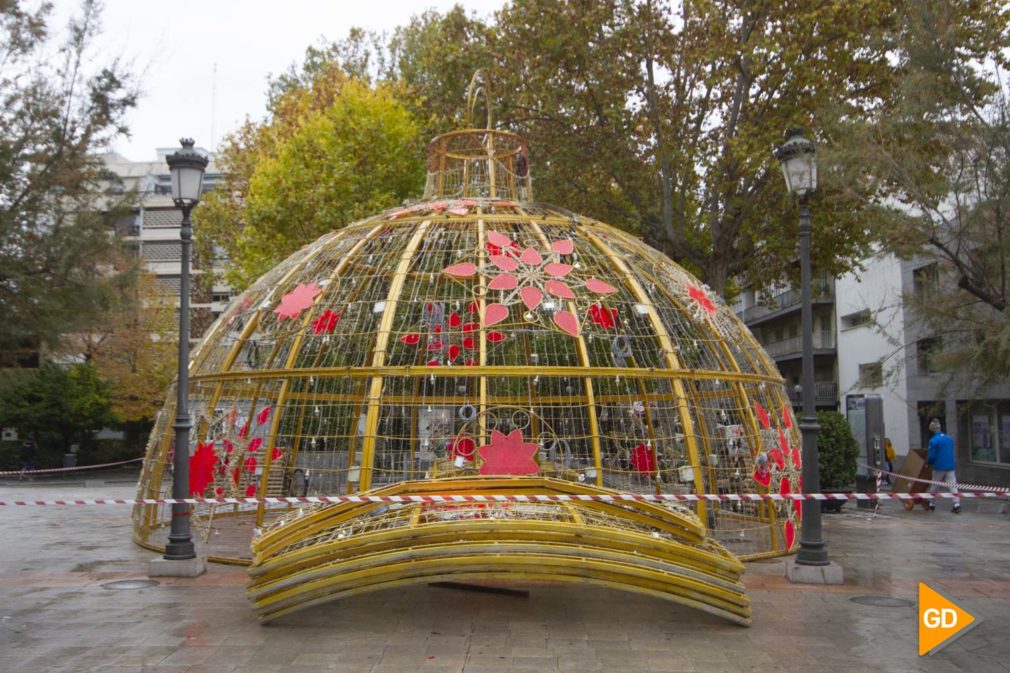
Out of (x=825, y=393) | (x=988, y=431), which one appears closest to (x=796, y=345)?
(x=825, y=393)

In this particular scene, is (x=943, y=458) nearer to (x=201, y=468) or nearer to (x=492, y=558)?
(x=492, y=558)

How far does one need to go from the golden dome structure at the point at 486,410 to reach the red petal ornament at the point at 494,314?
2 centimetres

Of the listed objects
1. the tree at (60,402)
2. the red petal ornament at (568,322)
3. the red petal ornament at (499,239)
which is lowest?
the tree at (60,402)

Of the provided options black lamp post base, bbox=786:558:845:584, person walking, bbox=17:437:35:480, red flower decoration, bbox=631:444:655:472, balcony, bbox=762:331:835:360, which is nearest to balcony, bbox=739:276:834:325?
balcony, bbox=762:331:835:360

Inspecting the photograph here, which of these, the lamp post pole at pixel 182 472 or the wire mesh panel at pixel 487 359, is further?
the lamp post pole at pixel 182 472

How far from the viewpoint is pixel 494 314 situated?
30.4ft

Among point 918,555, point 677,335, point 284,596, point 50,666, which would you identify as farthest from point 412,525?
point 918,555

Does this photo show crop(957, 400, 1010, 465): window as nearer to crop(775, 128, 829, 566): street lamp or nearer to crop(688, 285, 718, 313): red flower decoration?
crop(688, 285, 718, 313): red flower decoration

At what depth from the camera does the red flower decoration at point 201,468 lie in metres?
9.99

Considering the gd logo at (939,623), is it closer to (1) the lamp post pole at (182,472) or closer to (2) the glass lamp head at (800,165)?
(2) the glass lamp head at (800,165)

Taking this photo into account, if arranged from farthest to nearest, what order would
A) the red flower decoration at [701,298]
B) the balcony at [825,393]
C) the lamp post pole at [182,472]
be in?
the balcony at [825,393] < the red flower decoration at [701,298] < the lamp post pole at [182,472]

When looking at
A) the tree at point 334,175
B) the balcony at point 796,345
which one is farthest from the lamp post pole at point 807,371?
the balcony at point 796,345

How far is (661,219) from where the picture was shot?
63.0ft

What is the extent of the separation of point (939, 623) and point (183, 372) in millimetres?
7739
